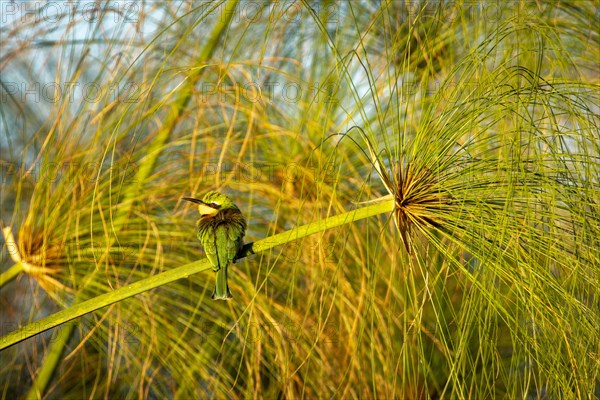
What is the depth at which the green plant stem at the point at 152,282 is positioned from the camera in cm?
149

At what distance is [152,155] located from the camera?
2729 mm

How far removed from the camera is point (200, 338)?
288 centimetres

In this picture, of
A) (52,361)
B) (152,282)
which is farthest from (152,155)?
(152,282)

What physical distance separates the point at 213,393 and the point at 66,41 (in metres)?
1.40

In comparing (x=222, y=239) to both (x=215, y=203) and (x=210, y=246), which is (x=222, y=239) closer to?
(x=210, y=246)

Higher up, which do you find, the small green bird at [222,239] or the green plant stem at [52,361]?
the small green bird at [222,239]

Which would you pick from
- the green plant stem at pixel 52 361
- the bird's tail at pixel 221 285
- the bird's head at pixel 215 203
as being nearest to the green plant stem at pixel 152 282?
the bird's tail at pixel 221 285

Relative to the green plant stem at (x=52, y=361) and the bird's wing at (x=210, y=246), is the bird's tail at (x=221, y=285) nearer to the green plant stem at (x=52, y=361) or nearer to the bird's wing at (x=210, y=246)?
the bird's wing at (x=210, y=246)

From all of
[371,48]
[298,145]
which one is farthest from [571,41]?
[298,145]

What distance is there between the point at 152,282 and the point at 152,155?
4.29 ft

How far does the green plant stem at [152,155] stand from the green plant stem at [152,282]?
901mm

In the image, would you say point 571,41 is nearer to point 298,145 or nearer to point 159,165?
point 298,145

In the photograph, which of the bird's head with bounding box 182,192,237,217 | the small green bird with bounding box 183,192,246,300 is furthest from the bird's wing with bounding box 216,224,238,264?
the bird's head with bounding box 182,192,237,217

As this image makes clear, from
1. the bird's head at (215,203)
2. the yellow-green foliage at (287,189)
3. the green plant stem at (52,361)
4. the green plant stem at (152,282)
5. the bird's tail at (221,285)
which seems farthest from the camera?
the green plant stem at (52,361)
